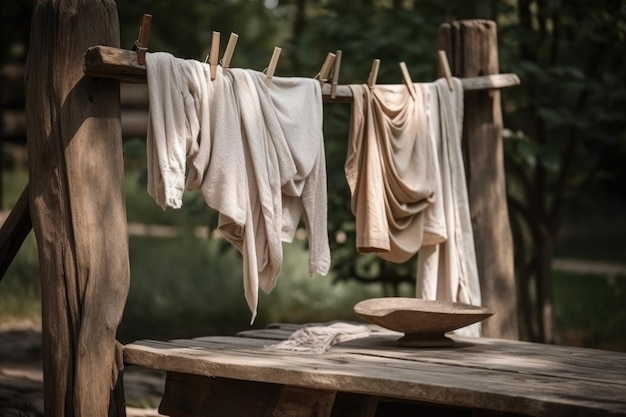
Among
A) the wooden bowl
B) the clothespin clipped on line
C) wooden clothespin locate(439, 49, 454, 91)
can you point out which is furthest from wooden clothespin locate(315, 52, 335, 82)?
the wooden bowl

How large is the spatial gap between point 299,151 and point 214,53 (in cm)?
55

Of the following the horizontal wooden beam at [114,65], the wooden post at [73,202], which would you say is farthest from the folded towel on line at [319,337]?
the horizontal wooden beam at [114,65]

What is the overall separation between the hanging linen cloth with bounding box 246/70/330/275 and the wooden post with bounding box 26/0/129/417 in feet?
2.17

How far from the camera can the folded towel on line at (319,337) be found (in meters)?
4.09

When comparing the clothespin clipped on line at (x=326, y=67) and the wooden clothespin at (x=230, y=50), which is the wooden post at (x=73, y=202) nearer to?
the wooden clothespin at (x=230, y=50)

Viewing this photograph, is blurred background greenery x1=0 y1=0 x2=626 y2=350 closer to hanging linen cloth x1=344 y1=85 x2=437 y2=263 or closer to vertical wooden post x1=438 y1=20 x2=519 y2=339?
vertical wooden post x1=438 y1=20 x2=519 y2=339

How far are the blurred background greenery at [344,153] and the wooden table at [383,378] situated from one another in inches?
77.0

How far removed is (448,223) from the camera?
4770mm

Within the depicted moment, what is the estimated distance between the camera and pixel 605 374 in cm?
361

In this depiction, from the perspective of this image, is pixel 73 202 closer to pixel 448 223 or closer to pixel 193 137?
pixel 193 137

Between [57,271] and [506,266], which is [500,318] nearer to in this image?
[506,266]

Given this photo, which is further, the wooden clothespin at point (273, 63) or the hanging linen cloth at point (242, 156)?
the wooden clothespin at point (273, 63)

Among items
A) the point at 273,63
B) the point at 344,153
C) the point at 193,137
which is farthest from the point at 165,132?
the point at 344,153

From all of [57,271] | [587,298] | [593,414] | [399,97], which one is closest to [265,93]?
[399,97]
